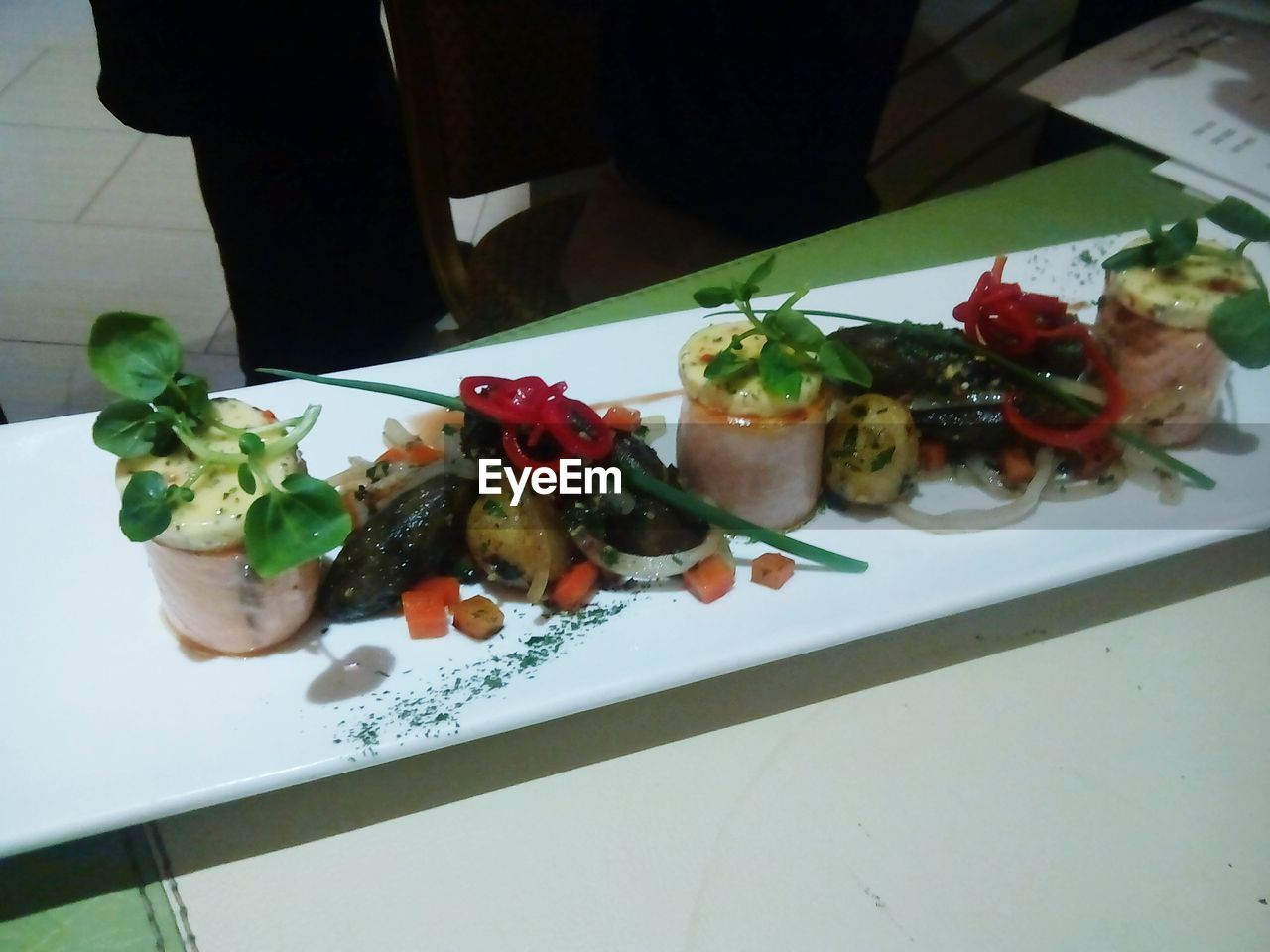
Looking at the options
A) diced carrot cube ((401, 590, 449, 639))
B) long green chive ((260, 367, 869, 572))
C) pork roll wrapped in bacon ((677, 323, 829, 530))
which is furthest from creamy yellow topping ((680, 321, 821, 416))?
diced carrot cube ((401, 590, 449, 639))

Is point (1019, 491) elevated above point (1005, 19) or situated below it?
below

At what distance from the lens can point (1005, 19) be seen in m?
3.76

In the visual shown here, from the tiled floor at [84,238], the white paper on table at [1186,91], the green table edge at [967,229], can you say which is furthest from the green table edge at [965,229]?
the tiled floor at [84,238]

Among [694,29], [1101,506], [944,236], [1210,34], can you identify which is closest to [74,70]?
[694,29]

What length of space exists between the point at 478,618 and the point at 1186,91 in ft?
8.14

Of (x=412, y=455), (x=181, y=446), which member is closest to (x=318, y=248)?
(x=412, y=455)

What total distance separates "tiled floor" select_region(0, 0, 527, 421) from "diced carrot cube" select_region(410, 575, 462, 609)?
2025mm

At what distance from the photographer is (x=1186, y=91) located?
Result: 8.43ft

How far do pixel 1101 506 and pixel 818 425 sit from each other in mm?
505

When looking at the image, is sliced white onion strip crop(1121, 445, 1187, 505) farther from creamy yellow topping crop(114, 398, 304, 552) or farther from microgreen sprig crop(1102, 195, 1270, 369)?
creamy yellow topping crop(114, 398, 304, 552)

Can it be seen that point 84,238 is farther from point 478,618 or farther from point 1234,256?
point 1234,256

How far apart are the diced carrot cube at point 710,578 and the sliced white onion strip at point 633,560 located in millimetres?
11

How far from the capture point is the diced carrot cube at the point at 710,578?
4.56ft

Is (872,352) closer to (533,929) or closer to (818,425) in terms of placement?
(818,425)
